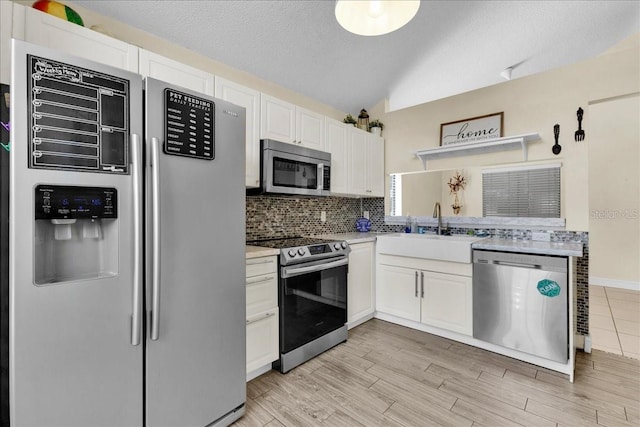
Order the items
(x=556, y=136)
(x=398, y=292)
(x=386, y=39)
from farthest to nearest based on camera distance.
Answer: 1. (x=398, y=292)
2. (x=386, y=39)
3. (x=556, y=136)

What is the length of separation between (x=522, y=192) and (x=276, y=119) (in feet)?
8.03

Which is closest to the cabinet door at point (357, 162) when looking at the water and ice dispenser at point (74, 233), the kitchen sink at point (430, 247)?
the kitchen sink at point (430, 247)

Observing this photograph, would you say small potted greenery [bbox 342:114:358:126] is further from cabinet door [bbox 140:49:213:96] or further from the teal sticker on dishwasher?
the teal sticker on dishwasher

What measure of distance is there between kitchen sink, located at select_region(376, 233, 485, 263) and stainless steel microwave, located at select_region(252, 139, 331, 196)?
0.86 meters

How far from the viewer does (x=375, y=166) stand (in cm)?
385

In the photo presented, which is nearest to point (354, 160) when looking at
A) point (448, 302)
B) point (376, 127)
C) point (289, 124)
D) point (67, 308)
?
point (376, 127)

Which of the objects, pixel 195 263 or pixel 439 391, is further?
pixel 439 391

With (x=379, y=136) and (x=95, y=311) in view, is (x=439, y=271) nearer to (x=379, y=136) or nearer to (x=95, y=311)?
(x=379, y=136)

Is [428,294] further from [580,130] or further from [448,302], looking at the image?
[580,130]

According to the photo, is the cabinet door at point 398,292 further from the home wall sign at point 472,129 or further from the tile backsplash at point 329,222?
the home wall sign at point 472,129

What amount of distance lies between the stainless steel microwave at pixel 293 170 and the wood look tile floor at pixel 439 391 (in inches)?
56.5

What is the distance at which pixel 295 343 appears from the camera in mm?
2391

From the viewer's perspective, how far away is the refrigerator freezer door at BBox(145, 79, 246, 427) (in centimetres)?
140

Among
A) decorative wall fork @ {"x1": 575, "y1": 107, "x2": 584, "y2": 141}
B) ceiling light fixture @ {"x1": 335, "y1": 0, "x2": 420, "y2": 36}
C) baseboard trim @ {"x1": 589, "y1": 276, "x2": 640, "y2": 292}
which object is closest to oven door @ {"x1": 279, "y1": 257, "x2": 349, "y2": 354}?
ceiling light fixture @ {"x1": 335, "y1": 0, "x2": 420, "y2": 36}
